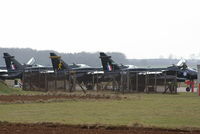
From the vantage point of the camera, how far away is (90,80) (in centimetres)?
6181

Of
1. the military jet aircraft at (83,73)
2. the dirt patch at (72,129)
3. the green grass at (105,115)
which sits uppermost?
the dirt patch at (72,129)

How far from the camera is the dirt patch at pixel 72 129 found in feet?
55.8

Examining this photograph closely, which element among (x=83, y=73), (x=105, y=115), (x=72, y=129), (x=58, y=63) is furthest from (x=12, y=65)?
(x=72, y=129)

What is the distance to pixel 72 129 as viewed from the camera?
58.4 ft

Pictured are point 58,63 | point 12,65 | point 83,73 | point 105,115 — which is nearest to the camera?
point 105,115

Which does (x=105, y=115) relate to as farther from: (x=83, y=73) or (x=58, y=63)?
(x=58, y=63)

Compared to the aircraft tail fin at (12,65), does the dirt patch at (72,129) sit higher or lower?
higher

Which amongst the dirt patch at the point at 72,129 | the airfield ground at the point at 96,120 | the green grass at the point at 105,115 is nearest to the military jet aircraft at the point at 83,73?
the airfield ground at the point at 96,120

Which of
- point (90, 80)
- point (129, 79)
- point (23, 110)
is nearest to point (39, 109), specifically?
point (23, 110)

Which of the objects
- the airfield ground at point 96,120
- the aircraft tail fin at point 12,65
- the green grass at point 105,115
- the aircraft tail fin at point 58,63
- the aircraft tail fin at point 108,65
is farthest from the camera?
the aircraft tail fin at point 12,65

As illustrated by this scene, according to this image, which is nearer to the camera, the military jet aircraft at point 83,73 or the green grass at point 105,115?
the green grass at point 105,115

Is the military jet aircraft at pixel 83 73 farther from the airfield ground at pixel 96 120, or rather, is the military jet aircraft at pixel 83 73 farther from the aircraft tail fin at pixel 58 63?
the airfield ground at pixel 96 120

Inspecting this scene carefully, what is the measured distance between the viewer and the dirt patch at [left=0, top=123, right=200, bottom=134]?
17000mm

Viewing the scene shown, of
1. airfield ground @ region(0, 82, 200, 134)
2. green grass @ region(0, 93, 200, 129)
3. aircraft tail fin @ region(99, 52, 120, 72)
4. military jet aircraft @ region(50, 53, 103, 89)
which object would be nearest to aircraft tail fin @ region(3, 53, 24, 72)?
military jet aircraft @ region(50, 53, 103, 89)
